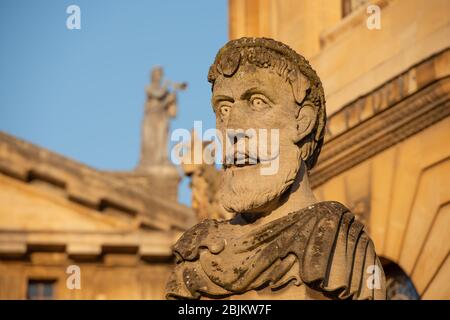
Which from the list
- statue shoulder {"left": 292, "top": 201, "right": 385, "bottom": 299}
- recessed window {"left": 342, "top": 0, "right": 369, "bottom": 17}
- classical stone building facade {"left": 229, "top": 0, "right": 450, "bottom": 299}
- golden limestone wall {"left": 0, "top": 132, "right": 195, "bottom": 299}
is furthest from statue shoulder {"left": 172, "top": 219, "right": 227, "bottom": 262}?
golden limestone wall {"left": 0, "top": 132, "right": 195, "bottom": 299}

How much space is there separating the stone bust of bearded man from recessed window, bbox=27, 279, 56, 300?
100ft

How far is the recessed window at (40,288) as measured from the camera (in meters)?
40.2

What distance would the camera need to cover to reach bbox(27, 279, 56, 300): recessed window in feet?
132

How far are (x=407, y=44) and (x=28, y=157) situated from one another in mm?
22723

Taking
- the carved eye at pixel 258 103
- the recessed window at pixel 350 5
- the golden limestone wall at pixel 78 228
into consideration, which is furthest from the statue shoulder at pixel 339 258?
the golden limestone wall at pixel 78 228

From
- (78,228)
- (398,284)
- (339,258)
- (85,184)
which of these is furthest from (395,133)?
(85,184)

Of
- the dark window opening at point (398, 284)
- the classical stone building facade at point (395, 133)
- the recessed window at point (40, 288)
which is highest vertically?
the recessed window at point (40, 288)

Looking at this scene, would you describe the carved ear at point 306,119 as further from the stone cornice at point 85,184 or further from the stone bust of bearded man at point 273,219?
the stone cornice at point 85,184

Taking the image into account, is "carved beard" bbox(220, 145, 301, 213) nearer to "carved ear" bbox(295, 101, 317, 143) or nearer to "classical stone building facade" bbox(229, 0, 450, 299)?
"carved ear" bbox(295, 101, 317, 143)

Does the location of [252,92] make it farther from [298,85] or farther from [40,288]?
[40,288]

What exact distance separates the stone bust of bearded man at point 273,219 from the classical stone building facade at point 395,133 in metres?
11.4

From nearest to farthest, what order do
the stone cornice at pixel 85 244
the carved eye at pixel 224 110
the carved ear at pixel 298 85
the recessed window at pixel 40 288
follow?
the carved ear at pixel 298 85 → the carved eye at pixel 224 110 → the recessed window at pixel 40 288 → the stone cornice at pixel 85 244

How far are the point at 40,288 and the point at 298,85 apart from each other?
31335 mm
